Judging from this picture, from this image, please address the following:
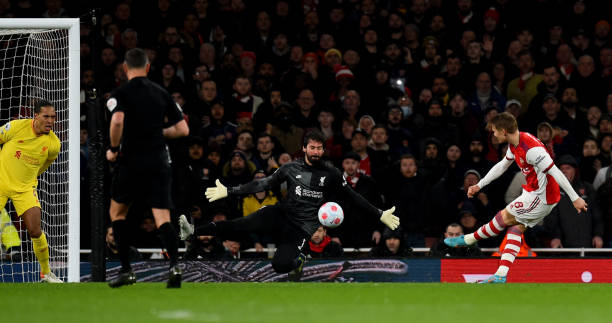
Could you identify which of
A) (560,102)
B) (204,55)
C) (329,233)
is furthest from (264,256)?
(560,102)

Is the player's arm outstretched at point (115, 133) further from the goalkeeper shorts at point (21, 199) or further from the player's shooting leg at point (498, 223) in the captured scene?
the player's shooting leg at point (498, 223)

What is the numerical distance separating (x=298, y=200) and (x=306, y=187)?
0.56 ft

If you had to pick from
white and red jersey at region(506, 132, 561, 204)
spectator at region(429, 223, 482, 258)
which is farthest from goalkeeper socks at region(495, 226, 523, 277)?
spectator at region(429, 223, 482, 258)

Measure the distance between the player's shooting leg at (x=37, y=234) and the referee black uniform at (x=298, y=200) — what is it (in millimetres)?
2051

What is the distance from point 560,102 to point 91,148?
27.0ft

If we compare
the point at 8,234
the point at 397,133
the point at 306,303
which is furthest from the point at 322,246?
the point at 306,303

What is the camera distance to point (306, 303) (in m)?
7.48

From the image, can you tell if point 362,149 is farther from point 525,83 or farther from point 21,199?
point 21,199

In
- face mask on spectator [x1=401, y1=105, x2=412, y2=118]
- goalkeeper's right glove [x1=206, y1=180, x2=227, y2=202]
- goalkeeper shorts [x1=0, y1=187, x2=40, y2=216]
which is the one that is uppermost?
face mask on spectator [x1=401, y1=105, x2=412, y2=118]

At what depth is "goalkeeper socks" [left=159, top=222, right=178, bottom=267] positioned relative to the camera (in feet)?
27.9

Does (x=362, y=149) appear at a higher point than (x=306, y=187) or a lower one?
higher

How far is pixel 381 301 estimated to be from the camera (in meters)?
7.70

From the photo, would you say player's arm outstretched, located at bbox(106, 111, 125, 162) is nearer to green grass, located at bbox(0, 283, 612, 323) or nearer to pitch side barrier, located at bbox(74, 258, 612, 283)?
green grass, located at bbox(0, 283, 612, 323)

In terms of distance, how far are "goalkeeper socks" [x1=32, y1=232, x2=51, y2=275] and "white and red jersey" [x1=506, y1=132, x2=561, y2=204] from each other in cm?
496
